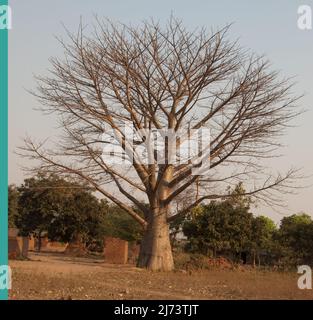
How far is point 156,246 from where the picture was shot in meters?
15.0

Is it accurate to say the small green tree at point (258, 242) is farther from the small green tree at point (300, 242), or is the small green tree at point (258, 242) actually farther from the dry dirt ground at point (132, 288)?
the dry dirt ground at point (132, 288)

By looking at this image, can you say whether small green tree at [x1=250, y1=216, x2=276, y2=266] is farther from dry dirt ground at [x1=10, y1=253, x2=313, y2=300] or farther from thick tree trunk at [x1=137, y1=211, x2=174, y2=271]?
dry dirt ground at [x1=10, y1=253, x2=313, y2=300]

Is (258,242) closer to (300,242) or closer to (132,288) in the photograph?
(300,242)

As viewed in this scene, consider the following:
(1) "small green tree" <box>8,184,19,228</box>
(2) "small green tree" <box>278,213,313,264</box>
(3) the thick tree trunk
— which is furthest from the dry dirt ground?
(1) "small green tree" <box>8,184,19,228</box>

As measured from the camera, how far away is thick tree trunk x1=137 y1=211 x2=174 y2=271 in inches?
585

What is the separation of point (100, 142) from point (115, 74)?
81.7 inches

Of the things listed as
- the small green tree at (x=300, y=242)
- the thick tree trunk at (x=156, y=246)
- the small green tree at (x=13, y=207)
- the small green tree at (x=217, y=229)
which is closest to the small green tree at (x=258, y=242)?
the small green tree at (x=300, y=242)

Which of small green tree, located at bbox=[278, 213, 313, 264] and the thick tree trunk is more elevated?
the thick tree trunk

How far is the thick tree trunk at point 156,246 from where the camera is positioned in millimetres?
14867

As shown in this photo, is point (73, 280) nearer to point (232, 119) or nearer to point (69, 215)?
point (232, 119)

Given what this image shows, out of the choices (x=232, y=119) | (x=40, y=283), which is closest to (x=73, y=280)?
(x=40, y=283)

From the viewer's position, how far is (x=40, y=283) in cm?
913

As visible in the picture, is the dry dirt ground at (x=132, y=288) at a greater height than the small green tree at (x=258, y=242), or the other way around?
the dry dirt ground at (x=132, y=288)

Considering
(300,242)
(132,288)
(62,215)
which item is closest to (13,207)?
(62,215)
